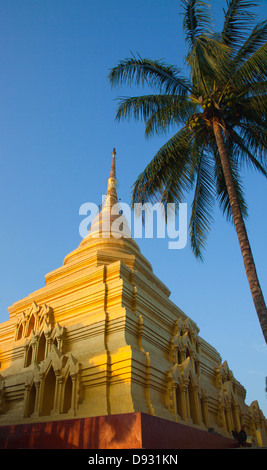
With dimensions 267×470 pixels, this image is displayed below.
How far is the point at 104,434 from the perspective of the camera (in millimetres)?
8805

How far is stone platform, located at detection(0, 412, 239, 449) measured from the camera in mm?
8578

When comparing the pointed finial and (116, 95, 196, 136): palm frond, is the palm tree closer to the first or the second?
(116, 95, 196, 136): palm frond

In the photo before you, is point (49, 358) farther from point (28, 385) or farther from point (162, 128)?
point (162, 128)

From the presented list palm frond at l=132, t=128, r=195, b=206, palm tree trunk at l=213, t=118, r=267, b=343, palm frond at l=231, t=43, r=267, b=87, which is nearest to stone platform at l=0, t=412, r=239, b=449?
palm tree trunk at l=213, t=118, r=267, b=343

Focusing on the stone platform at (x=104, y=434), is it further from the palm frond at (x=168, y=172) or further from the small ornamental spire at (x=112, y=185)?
the small ornamental spire at (x=112, y=185)

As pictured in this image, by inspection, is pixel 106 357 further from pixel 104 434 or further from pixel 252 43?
pixel 252 43

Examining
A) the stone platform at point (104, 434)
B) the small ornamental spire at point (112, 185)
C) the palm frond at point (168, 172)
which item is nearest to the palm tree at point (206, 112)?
the palm frond at point (168, 172)

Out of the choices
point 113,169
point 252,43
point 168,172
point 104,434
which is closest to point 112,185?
point 113,169

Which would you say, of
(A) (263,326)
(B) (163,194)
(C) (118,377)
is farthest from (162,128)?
(C) (118,377)

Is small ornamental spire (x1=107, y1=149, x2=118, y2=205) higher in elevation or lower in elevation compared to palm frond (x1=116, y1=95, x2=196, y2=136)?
higher

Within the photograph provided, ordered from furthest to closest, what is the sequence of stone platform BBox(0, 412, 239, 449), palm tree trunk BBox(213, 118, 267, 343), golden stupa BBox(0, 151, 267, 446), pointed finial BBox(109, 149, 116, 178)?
pointed finial BBox(109, 149, 116, 178)
golden stupa BBox(0, 151, 267, 446)
palm tree trunk BBox(213, 118, 267, 343)
stone platform BBox(0, 412, 239, 449)

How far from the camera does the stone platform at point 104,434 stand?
28.1 feet

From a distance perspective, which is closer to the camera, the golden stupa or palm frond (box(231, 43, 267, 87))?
palm frond (box(231, 43, 267, 87))
